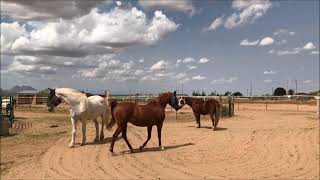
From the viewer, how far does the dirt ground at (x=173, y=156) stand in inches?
414

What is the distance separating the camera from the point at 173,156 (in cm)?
1199

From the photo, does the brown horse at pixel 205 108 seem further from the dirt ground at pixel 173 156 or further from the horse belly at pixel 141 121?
the horse belly at pixel 141 121

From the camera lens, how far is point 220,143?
1409cm

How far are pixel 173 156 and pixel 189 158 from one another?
1.54 ft

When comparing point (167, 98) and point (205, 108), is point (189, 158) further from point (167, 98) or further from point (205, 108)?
point (205, 108)

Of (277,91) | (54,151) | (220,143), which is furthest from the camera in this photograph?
(277,91)

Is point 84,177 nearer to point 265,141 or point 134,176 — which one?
point 134,176

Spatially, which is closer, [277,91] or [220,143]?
[220,143]

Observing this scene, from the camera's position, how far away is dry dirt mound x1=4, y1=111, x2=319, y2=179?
10469mm

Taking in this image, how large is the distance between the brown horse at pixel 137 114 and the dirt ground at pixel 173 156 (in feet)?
2.58

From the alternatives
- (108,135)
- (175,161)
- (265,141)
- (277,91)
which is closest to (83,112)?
(108,135)

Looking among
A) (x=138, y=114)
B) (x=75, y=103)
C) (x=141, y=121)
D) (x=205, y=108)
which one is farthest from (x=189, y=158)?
(x=205, y=108)

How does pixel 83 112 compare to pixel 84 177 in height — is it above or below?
above

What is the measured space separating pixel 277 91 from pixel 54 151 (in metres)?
58.8
